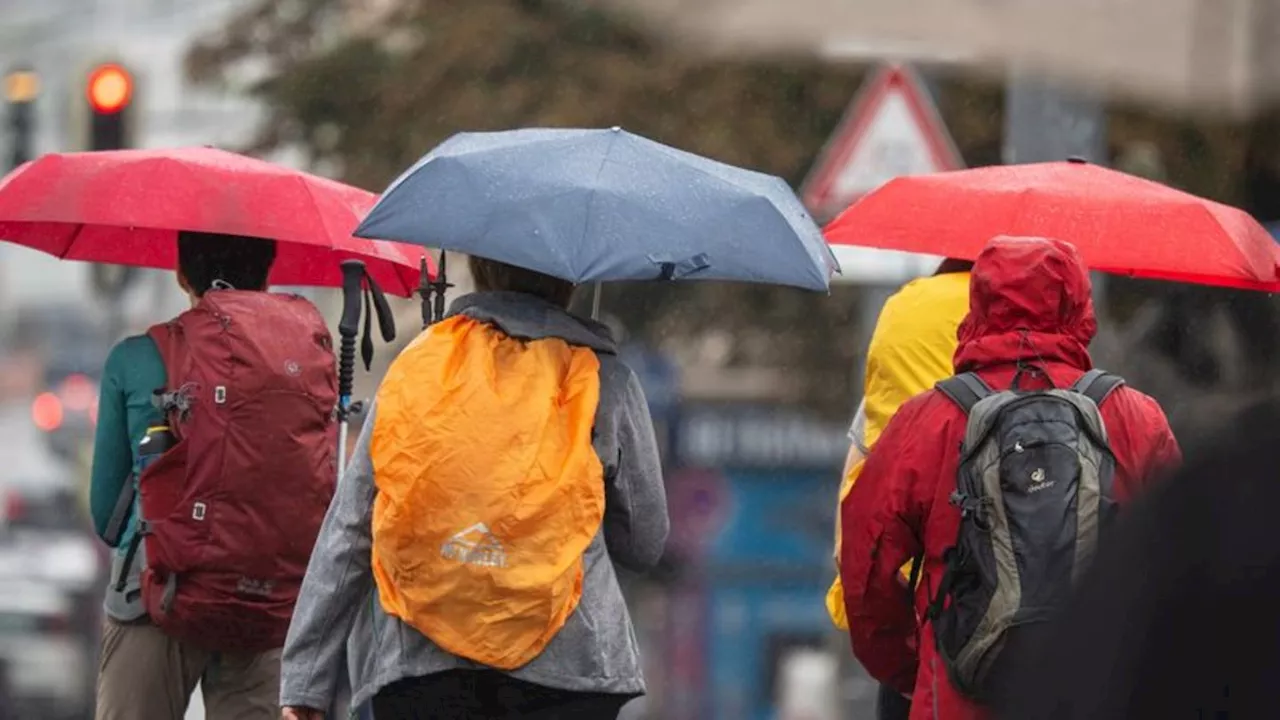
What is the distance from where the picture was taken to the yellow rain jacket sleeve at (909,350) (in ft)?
19.1

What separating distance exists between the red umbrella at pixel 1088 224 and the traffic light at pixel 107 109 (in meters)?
9.64

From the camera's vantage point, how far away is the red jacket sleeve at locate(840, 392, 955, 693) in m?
4.92

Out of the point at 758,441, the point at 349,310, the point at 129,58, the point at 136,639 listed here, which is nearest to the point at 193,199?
the point at 349,310

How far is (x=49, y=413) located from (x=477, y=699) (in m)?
26.4

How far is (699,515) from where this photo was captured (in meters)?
17.1

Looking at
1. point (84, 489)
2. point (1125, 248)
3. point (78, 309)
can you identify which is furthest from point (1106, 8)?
point (78, 309)

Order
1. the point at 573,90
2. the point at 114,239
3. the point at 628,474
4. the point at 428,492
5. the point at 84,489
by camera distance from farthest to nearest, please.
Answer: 1. the point at 84,489
2. the point at 573,90
3. the point at 114,239
4. the point at 628,474
5. the point at 428,492

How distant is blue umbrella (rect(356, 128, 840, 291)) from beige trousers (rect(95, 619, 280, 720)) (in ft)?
4.41

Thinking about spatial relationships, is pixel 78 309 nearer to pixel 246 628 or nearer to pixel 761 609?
pixel 761 609

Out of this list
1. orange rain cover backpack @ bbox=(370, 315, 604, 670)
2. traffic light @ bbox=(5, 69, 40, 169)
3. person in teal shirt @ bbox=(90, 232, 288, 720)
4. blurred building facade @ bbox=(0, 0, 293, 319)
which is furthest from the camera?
blurred building facade @ bbox=(0, 0, 293, 319)

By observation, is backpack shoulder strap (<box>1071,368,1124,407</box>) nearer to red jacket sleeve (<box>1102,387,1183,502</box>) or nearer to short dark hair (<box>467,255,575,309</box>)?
red jacket sleeve (<box>1102,387,1183,502</box>)

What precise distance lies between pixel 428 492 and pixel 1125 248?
2.20m


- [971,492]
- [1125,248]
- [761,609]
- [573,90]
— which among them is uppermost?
[573,90]

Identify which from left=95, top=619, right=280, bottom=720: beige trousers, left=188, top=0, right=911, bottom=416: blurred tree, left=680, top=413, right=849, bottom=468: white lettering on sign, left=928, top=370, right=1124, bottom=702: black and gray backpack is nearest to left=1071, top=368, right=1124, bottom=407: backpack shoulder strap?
left=928, top=370, right=1124, bottom=702: black and gray backpack
